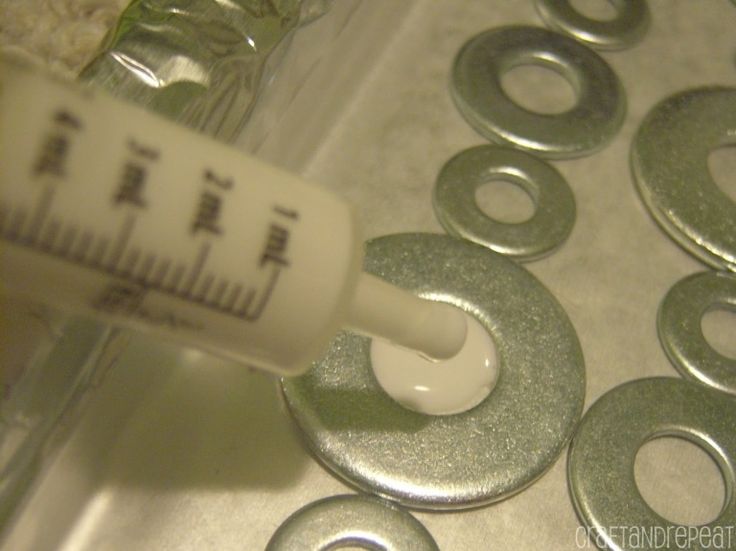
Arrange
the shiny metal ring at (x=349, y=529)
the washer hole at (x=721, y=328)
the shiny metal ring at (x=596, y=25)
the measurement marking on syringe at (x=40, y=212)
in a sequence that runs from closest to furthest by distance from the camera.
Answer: the measurement marking on syringe at (x=40, y=212) → the shiny metal ring at (x=349, y=529) → the washer hole at (x=721, y=328) → the shiny metal ring at (x=596, y=25)

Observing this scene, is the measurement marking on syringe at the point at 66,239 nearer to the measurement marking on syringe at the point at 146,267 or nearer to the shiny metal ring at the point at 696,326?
the measurement marking on syringe at the point at 146,267

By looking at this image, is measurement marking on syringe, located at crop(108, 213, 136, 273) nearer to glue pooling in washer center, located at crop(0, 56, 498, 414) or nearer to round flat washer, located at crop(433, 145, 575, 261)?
glue pooling in washer center, located at crop(0, 56, 498, 414)

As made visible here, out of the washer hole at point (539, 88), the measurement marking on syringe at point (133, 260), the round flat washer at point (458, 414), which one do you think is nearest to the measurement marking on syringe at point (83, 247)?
the measurement marking on syringe at point (133, 260)

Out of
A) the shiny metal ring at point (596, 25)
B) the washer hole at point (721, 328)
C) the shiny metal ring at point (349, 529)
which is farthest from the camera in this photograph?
the shiny metal ring at point (596, 25)

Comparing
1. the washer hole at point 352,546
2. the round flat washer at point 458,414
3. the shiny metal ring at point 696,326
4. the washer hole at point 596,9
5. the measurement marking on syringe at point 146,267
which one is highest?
the washer hole at point 596,9

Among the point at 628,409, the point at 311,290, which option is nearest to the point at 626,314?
the point at 628,409

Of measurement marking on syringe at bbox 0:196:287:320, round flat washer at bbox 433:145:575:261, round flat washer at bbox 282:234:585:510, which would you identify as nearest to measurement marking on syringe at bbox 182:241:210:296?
measurement marking on syringe at bbox 0:196:287:320

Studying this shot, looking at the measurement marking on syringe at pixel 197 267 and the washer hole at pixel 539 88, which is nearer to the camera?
the measurement marking on syringe at pixel 197 267

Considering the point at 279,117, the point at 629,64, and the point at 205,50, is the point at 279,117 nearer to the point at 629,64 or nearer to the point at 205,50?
the point at 205,50

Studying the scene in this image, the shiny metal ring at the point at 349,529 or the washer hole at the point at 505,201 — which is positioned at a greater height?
the washer hole at the point at 505,201
